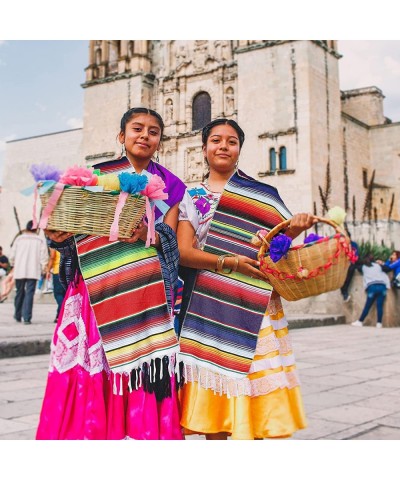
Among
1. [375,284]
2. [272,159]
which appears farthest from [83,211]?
[272,159]

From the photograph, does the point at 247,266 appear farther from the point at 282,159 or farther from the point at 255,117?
the point at 255,117

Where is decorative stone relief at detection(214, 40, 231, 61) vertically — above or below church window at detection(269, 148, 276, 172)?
above

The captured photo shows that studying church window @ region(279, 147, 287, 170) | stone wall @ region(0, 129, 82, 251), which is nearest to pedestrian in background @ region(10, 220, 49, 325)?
church window @ region(279, 147, 287, 170)

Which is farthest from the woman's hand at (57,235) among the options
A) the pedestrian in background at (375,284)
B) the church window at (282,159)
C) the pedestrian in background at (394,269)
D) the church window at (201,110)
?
the church window at (201,110)

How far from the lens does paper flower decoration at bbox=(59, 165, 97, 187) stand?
1819 mm

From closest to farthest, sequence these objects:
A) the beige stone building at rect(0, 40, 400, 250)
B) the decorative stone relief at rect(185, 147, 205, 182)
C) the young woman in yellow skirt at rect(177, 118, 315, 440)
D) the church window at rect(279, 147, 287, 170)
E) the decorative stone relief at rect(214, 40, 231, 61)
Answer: the young woman in yellow skirt at rect(177, 118, 315, 440), the beige stone building at rect(0, 40, 400, 250), the church window at rect(279, 147, 287, 170), the decorative stone relief at rect(214, 40, 231, 61), the decorative stone relief at rect(185, 147, 205, 182)

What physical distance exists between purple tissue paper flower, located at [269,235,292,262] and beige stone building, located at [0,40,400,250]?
14266mm

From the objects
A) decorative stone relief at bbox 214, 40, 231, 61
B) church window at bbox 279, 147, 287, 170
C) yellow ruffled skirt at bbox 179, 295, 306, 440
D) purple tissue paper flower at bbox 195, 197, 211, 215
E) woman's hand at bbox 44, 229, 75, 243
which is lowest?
yellow ruffled skirt at bbox 179, 295, 306, 440

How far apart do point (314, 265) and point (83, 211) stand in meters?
0.84

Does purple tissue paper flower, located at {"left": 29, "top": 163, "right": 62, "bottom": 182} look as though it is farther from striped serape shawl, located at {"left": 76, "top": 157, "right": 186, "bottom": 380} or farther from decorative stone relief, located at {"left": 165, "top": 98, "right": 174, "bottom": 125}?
decorative stone relief, located at {"left": 165, "top": 98, "right": 174, "bottom": 125}

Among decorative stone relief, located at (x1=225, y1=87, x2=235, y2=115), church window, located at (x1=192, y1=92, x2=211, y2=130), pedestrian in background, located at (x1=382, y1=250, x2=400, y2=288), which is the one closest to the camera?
pedestrian in background, located at (x1=382, y1=250, x2=400, y2=288)

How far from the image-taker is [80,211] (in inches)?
71.4

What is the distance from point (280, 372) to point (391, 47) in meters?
2.78
